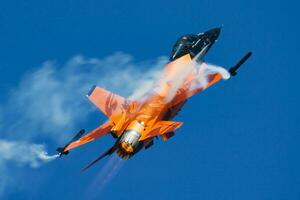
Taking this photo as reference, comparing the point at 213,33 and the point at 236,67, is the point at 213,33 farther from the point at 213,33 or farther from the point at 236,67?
the point at 236,67

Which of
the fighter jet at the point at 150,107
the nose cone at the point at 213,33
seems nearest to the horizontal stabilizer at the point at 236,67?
the fighter jet at the point at 150,107

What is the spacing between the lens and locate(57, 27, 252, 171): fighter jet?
55.5 metres

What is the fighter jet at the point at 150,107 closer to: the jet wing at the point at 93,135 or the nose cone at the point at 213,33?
the jet wing at the point at 93,135

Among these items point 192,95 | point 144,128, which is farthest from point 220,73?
point 144,128

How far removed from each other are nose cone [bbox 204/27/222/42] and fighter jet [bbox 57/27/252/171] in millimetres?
2617

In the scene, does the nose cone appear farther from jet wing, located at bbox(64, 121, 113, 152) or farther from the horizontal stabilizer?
jet wing, located at bbox(64, 121, 113, 152)

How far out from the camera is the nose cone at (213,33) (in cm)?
6358

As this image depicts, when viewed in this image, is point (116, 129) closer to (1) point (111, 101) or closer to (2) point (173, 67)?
(1) point (111, 101)

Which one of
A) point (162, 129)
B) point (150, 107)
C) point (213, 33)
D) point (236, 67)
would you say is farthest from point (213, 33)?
point (162, 129)

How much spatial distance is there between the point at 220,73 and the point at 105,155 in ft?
30.1

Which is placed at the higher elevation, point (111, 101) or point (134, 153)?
point (111, 101)

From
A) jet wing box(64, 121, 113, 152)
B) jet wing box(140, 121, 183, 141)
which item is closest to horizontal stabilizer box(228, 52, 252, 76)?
jet wing box(140, 121, 183, 141)

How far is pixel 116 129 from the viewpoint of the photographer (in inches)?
2202

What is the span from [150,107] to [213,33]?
8920 millimetres
